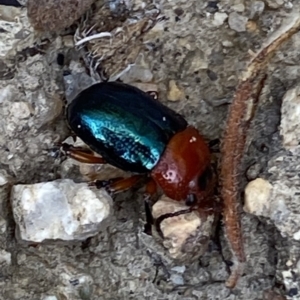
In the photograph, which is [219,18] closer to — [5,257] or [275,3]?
[275,3]

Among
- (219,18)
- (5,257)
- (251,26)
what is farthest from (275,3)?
(5,257)

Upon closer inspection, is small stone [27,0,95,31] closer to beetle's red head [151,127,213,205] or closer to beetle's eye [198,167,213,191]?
beetle's red head [151,127,213,205]

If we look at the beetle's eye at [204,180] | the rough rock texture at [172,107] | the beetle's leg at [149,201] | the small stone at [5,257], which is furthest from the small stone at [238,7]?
the small stone at [5,257]

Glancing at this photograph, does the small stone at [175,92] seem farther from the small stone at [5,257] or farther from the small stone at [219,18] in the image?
the small stone at [5,257]

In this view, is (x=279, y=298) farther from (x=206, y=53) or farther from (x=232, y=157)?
(x=206, y=53)

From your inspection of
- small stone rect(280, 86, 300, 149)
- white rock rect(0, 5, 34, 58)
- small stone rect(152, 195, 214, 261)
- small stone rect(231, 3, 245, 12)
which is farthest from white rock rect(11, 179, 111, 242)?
small stone rect(231, 3, 245, 12)

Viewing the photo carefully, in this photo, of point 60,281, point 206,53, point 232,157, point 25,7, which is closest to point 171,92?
point 206,53
